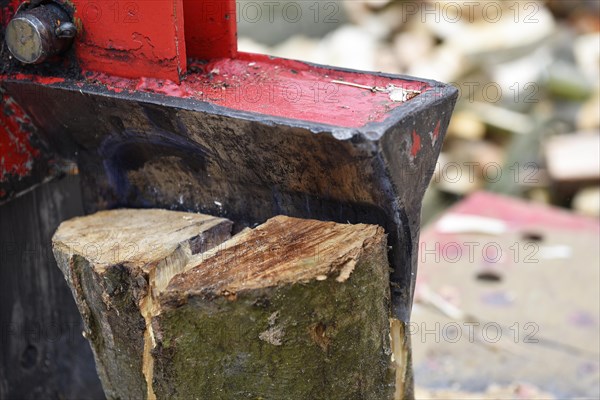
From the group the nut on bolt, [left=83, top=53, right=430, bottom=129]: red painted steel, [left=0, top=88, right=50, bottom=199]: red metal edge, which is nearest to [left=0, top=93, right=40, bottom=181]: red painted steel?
[left=0, top=88, right=50, bottom=199]: red metal edge

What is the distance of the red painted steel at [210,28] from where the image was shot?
2.00 meters

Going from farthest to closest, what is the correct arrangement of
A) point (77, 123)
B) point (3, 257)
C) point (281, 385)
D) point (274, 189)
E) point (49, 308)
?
1. point (49, 308)
2. point (3, 257)
3. point (77, 123)
4. point (274, 189)
5. point (281, 385)

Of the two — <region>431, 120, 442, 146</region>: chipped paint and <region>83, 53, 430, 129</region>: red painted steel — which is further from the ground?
<region>83, 53, 430, 129</region>: red painted steel

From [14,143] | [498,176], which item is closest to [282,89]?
[14,143]

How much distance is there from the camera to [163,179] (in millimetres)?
2076

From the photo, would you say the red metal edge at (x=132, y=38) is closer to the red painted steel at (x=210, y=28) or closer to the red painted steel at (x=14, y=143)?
the red painted steel at (x=210, y=28)

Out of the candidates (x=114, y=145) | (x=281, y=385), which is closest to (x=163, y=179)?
(x=114, y=145)

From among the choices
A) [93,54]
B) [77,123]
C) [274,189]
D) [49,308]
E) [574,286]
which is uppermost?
[93,54]

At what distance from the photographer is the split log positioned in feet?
5.38

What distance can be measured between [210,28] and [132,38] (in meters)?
0.23

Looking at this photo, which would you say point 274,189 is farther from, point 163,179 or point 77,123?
point 77,123

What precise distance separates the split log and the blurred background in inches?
48.9

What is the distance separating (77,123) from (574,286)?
2.45 meters

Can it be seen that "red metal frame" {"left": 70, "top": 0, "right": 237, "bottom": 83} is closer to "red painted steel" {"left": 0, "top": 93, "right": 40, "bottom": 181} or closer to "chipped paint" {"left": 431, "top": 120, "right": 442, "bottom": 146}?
"red painted steel" {"left": 0, "top": 93, "right": 40, "bottom": 181}
